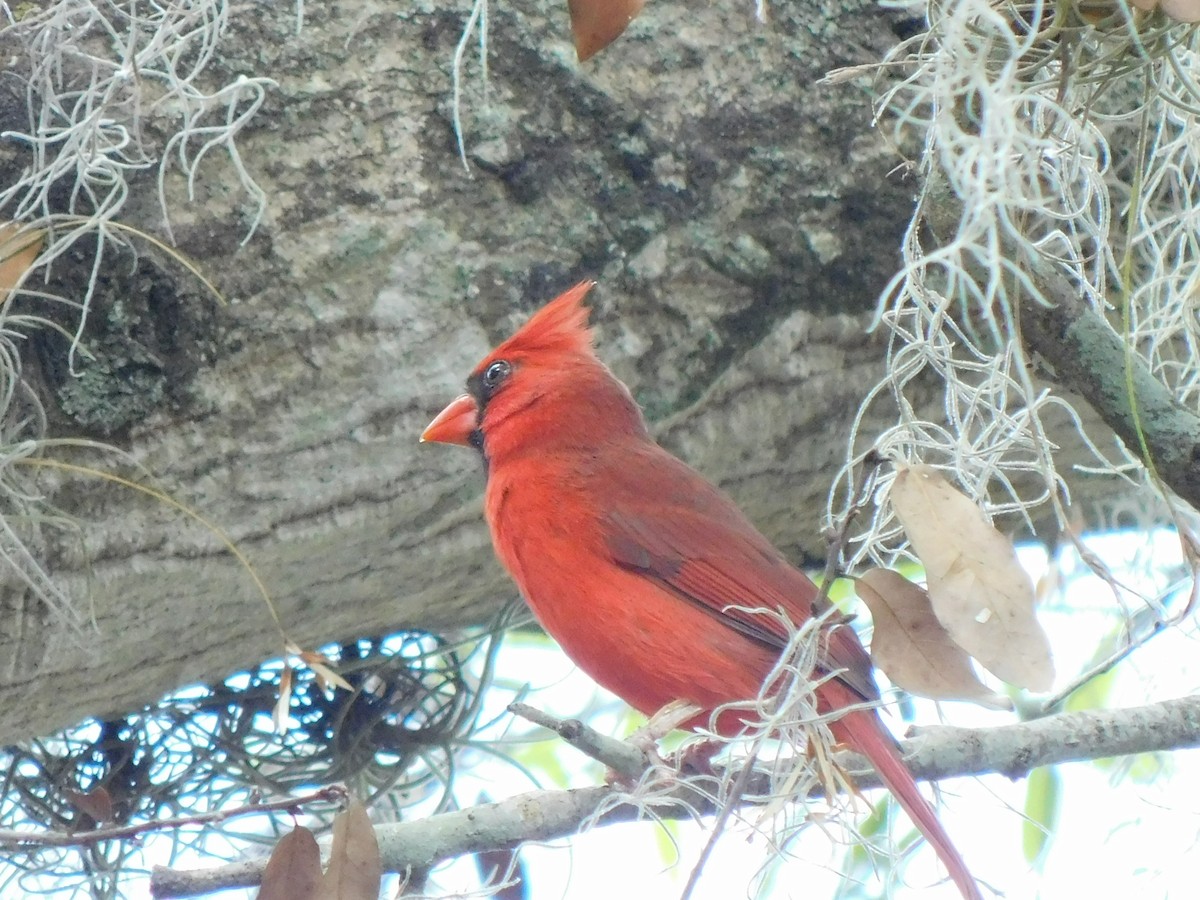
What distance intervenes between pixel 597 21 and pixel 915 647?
2.12 ft

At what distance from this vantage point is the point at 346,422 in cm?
199

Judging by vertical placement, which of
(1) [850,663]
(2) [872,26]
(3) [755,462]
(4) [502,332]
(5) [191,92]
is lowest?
(1) [850,663]

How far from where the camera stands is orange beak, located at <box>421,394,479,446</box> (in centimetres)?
208

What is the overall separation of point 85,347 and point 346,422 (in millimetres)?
351

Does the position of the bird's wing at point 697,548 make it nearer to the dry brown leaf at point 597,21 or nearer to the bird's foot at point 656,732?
the bird's foot at point 656,732

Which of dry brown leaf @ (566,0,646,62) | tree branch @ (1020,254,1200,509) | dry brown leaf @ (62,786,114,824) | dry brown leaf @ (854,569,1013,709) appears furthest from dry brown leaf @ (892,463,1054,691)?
dry brown leaf @ (62,786,114,824)

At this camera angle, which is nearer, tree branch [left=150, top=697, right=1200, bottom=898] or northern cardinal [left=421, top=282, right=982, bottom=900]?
tree branch [left=150, top=697, right=1200, bottom=898]

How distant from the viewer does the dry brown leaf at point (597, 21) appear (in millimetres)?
1287

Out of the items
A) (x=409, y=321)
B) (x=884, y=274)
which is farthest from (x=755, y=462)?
(x=409, y=321)

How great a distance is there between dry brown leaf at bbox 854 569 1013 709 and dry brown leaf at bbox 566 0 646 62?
1.82 feet

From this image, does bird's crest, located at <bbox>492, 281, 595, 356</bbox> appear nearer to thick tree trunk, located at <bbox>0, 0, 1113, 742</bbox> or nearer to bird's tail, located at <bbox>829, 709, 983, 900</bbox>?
thick tree trunk, located at <bbox>0, 0, 1113, 742</bbox>

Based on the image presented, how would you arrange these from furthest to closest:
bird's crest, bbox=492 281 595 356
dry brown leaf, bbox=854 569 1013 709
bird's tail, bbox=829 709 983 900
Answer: bird's crest, bbox=492 281 595 356 < bird's tail, bbox=829 709 983 900 < dry brown leaf, bbox=854 569 1013 709

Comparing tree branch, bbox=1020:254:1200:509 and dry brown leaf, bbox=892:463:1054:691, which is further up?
tree branch, bbox=1020:254:1200:509

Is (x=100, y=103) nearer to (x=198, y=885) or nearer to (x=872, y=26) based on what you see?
(x=198, y=885)
